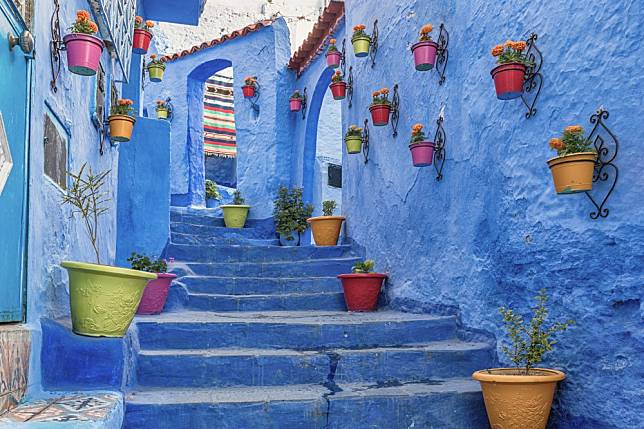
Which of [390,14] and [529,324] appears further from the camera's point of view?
[390,14]

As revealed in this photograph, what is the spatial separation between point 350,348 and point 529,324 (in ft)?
4.04

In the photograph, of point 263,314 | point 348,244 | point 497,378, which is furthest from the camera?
point 348,244

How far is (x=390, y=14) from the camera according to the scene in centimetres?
604

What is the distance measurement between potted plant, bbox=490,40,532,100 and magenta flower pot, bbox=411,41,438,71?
48.2 inches

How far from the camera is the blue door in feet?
7.72

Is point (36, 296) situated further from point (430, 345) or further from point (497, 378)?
point (430, 345)

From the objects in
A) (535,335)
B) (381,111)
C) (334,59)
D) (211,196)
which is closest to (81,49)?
(535,335)

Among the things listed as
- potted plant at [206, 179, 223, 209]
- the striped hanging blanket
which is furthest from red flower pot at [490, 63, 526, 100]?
Result: the striped hanging blanket

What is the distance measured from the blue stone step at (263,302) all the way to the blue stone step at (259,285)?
26 centimetres

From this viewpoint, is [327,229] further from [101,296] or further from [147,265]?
[101,296]

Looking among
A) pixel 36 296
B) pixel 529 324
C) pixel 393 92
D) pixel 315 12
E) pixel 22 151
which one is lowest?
pixel 529 324

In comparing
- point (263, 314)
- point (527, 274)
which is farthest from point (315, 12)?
point (527, 274)

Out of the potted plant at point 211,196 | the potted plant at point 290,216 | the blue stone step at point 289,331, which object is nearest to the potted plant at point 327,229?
the potted plant at point 290,216

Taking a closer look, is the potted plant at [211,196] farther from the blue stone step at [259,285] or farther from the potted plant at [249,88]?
the blue stone step at [259,285]
